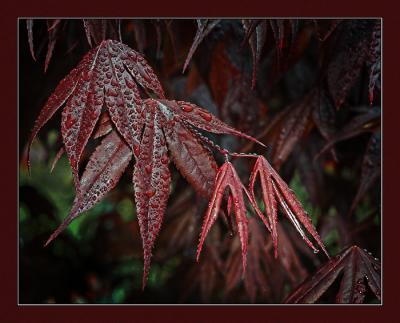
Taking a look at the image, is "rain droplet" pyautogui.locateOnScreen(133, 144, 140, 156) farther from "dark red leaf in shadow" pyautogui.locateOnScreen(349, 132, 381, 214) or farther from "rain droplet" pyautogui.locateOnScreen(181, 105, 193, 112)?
"dark red leaf in shadow" pyautogui.locateOnScreen(349, 132, 381, 214)

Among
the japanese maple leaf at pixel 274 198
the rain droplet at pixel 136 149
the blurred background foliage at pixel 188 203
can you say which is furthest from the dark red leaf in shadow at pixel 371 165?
the rain droplet at pixel 136 149

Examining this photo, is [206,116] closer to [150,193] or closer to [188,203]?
[150,193]

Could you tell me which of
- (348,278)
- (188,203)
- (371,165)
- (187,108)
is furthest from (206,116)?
(188,203)

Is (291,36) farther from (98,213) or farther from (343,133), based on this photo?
(98,213)

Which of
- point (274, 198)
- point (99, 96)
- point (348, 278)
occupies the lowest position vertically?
point (348, 278)

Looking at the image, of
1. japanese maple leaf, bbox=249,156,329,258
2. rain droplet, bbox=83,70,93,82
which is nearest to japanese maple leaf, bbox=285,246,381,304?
japanese maple leaf, bbox=249,156,329,258

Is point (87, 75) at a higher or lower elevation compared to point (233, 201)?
higher
